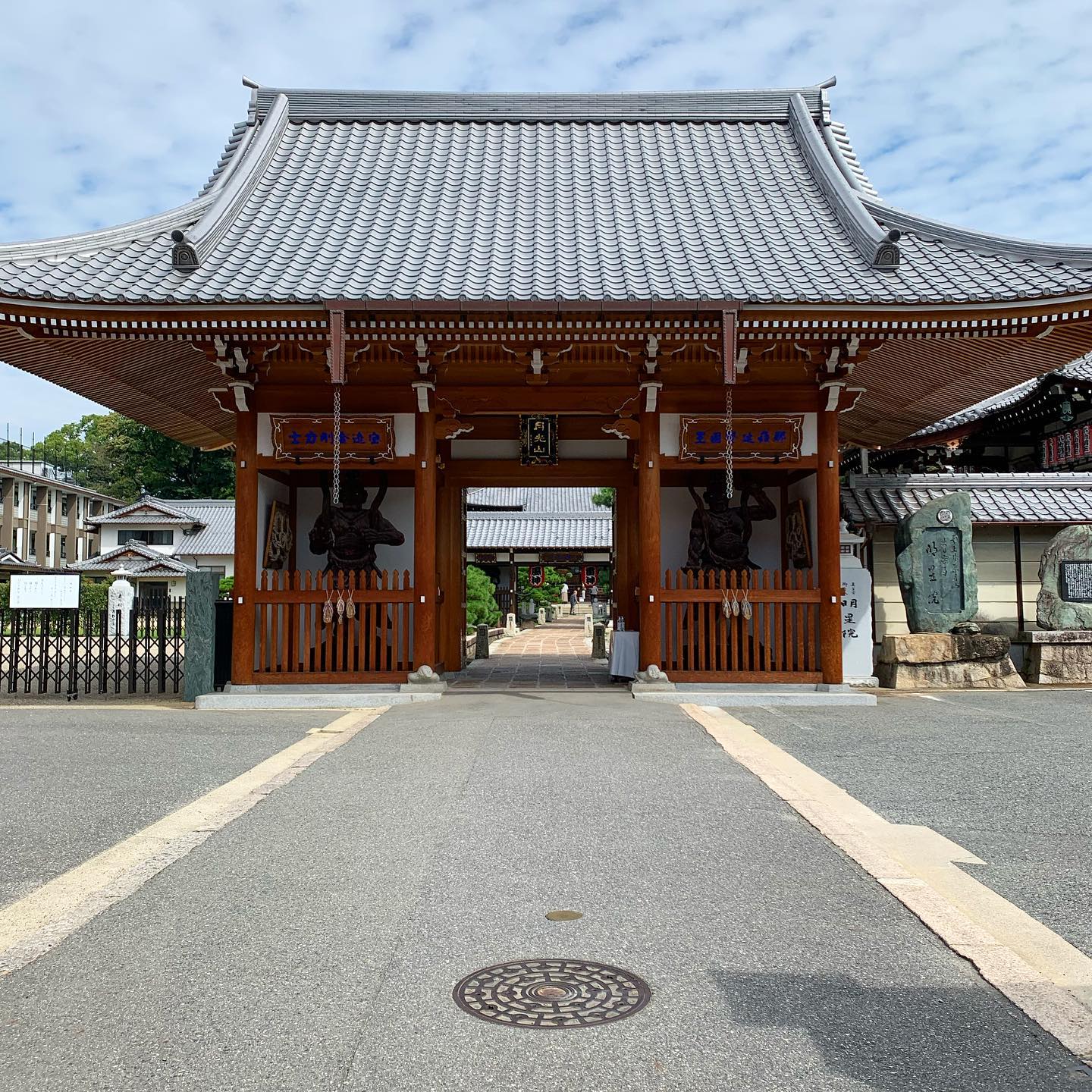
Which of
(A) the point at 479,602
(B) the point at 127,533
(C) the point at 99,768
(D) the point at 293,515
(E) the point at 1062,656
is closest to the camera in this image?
(C) the point at 99,768

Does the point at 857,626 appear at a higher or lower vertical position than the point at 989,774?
higher

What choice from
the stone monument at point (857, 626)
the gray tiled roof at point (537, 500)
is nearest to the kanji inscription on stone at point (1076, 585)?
the stone monument at point (857, 626)

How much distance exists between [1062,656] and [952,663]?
5.59 ft

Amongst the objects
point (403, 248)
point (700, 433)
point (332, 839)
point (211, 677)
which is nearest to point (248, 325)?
point (403, 248)

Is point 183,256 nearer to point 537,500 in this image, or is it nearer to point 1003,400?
point 1003,400

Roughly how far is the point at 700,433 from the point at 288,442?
4.64 meters

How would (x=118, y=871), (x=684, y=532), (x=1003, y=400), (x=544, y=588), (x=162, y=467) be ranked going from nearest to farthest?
1. (x=118, y=871)
2. (x=684, y=532)
3. (x=1003, y=400)
4. (x=544, y=588)
5. (x=162, y=467)

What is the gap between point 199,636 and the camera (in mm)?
10664

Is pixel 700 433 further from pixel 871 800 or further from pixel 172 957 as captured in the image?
pixel 172 957

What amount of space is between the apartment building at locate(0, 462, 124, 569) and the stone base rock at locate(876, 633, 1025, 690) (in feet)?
126

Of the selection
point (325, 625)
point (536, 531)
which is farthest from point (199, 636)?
point (536, 531)

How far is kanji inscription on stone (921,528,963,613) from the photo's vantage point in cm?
1260

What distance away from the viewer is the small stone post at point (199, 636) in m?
10.6

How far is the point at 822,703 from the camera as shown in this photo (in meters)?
10.2
